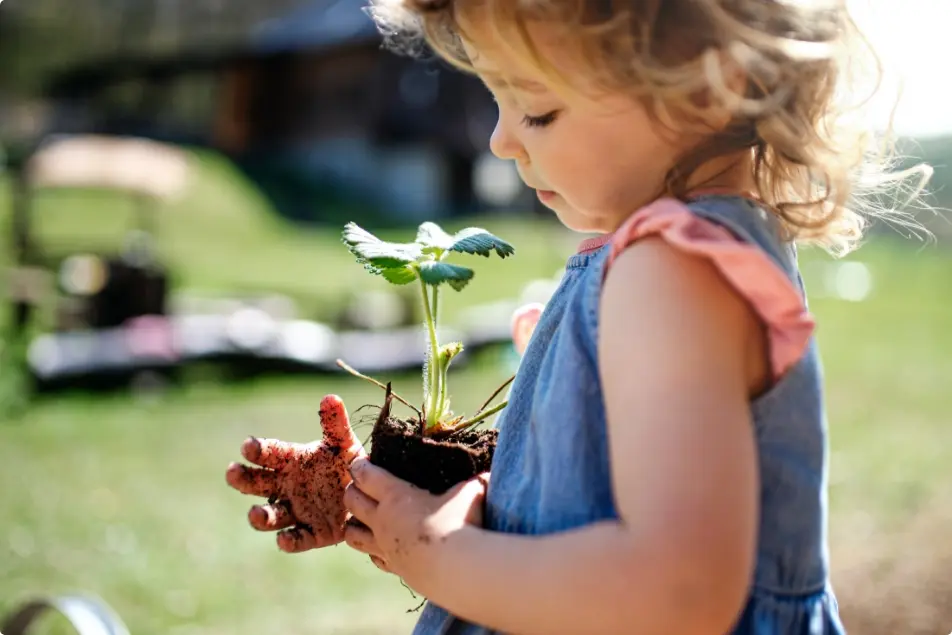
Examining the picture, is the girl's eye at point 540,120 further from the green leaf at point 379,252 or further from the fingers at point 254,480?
the fingers at point 254,480

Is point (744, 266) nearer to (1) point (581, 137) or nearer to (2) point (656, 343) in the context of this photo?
(2) point (656, 343)

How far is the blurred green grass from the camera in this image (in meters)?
4.55

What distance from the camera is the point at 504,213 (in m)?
23.3

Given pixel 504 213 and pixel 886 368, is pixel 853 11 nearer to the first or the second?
pixel 886 368

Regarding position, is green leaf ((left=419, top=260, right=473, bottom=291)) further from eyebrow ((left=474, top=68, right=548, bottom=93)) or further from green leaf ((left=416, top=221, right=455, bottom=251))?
eyebrow ((left=474, top=68, right=548, bottom=93))

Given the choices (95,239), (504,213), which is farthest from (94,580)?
(504,213)

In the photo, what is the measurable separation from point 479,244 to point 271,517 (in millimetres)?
482

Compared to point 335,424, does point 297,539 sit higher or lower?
lower

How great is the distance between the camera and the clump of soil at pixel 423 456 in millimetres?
1340

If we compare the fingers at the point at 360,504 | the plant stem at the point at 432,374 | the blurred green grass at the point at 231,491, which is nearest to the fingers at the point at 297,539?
the fingers at the point at 360,504

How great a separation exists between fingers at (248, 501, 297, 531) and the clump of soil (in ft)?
0.60

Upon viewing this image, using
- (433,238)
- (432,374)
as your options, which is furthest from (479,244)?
(432,374)

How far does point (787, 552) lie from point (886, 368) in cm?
984

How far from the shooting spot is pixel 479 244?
56.9 inches
